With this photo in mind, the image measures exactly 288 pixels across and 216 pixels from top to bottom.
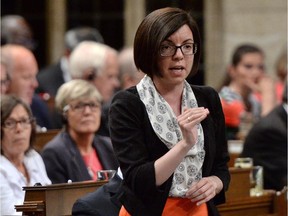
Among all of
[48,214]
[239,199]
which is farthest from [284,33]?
→ [48,214]

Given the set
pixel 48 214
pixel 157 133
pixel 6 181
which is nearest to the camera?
pixel 157 133

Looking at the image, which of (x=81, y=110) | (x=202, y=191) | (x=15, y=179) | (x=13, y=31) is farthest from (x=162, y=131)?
(x=13, y=31)

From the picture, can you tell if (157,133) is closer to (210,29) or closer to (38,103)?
(38,103)

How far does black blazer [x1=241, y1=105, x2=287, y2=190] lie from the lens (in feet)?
27.8

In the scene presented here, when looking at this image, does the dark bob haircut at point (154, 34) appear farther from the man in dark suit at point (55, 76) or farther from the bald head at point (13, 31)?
the bald head at point (13, 31)

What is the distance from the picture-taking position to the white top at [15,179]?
6.54 metres

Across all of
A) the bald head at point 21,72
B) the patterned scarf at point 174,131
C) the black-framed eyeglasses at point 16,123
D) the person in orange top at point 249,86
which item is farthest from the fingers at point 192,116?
the person in orange top at point 249,86

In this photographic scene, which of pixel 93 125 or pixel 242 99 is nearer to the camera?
pixel 93 125

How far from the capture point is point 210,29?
13.4m

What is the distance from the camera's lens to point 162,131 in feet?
15.8

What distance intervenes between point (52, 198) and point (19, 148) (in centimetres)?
109

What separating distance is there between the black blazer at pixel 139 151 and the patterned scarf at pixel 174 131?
27mm

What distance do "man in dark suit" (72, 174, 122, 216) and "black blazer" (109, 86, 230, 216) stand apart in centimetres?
27

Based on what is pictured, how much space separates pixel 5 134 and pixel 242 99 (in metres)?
4.06
